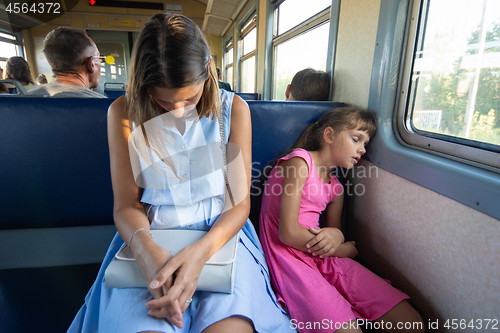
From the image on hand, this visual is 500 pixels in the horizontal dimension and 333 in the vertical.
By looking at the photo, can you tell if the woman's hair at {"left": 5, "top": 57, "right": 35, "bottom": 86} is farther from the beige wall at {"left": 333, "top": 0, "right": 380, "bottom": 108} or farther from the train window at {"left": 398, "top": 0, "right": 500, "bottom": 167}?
the train window at {"left": 398, "top": 0, "right": 500, "bottom": 167}

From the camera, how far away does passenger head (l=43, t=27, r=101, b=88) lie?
5.78 feet

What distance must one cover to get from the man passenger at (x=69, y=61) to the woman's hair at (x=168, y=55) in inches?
48.2

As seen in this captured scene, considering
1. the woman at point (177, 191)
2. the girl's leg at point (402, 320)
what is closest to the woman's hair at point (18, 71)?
the woman at point (177, 191)

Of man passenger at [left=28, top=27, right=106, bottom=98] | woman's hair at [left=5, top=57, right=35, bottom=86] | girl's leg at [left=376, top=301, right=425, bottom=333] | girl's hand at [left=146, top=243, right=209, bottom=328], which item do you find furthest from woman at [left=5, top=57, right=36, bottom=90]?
girl's leg at [left=376, top=301, right=425, bottom=333]

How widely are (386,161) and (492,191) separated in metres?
0.46

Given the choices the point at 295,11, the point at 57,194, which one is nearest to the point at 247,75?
the point at 295,11

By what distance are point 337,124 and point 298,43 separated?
2.03 m

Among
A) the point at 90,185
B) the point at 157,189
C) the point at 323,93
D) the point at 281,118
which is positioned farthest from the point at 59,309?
the point at 323,93

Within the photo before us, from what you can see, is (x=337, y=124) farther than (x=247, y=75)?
No

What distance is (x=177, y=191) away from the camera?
0.94 m

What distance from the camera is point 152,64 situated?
0.74 metres

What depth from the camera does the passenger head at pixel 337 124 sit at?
1.22 meters

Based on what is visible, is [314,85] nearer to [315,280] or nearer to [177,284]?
[315,280]

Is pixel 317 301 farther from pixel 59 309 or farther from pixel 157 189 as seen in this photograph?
pixel 59 309
